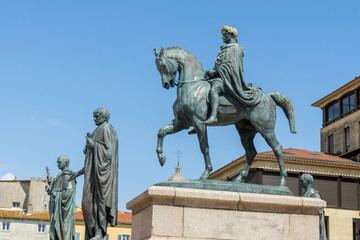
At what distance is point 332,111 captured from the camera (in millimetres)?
55062

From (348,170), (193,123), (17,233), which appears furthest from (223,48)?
(17,233)

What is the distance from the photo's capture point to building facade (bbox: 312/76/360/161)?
50.7 m

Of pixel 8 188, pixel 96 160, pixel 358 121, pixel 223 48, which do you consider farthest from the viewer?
pixel 8 188

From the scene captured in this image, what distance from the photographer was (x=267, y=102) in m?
12.3

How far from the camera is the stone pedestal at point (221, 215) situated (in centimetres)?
1051

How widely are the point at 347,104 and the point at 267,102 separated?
41.9 meters

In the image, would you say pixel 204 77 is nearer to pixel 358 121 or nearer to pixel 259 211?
pixel 259 211

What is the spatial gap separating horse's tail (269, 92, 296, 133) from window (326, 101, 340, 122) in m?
42.6

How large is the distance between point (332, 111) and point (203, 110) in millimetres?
45100

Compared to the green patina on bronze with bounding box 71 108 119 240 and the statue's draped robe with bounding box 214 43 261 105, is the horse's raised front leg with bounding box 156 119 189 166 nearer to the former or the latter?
the green patina on bronze with bounding box 71 108 119 240

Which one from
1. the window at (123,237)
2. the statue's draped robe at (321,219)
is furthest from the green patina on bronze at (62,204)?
the window at (123,237)

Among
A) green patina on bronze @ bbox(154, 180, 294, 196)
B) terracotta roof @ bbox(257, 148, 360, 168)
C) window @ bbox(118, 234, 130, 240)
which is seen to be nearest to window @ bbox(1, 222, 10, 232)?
window @ bbox(118, 234, 130, 240)

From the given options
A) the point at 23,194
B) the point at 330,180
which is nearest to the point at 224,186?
the point at 330,180

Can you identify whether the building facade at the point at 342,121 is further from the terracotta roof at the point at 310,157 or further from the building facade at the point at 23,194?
the building facade at the point at 23,194
